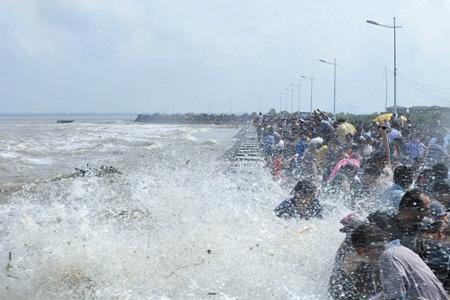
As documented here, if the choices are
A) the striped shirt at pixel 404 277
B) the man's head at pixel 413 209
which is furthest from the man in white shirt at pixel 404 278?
the man's head at pixel 413 209

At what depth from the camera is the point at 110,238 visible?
27.4 feet

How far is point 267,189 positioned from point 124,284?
580 cm

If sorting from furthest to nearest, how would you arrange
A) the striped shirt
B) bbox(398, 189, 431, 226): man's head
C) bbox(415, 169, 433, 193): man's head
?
bbox(415, 169, 433, 193): man's head → bbox(398, 189, 431, 226): man's head → the striped shirt

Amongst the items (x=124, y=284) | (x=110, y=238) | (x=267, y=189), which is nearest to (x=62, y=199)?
(x=267, y=189)

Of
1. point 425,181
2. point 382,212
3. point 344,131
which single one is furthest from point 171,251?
point 344,131

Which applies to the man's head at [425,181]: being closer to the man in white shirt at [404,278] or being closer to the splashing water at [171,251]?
the splashing water at [171,251]

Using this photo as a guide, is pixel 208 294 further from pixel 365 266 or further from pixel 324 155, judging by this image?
pixel 324 155

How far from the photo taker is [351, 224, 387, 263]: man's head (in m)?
4.37

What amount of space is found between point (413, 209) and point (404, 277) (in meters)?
1.42

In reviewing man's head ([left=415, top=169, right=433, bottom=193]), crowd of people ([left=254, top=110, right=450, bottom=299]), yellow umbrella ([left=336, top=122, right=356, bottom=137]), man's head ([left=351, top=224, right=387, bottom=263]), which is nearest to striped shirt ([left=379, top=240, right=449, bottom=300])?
crowd of people ([left=254, top=110, right=450, bottom=299])

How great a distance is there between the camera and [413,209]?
16.4 feet

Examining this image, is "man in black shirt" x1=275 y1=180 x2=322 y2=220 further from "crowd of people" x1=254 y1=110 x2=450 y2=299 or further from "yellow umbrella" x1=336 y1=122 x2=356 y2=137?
"yellow umbrella" x1=336 y1=122 x2=356 y2=137

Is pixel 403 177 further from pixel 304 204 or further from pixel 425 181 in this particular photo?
pixel 304 204

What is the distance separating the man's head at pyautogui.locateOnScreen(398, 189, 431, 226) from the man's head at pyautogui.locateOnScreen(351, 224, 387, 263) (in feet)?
2.09
